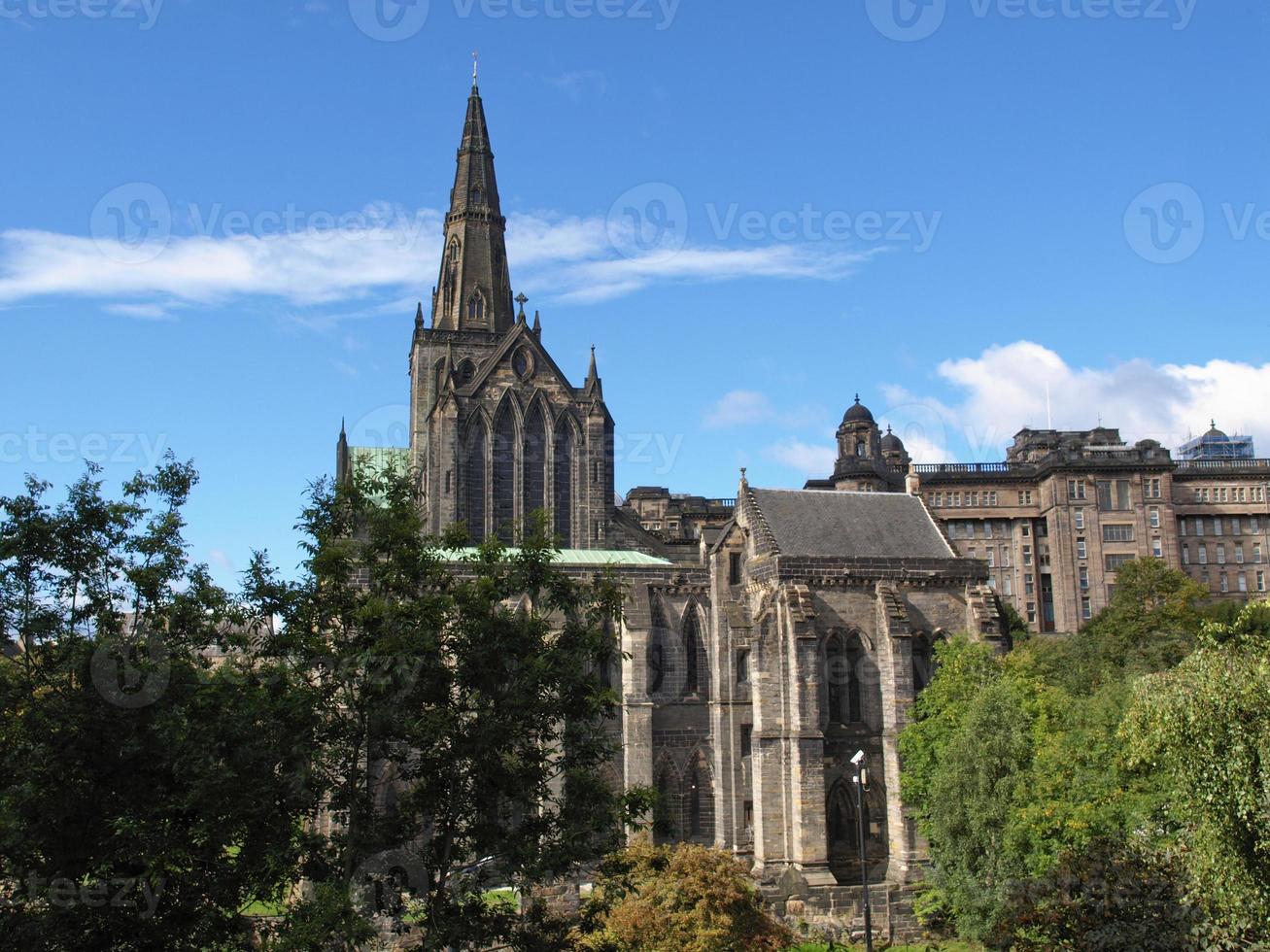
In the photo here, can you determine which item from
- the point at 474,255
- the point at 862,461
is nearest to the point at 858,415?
the point at 862,461

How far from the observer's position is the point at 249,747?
72.0ft

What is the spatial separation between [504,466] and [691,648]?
1886 centimetres

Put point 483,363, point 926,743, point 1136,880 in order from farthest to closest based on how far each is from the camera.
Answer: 1. point 483,363
2. point 926,743
3. point 1136,880

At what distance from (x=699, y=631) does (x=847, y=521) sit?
8451 millimetres

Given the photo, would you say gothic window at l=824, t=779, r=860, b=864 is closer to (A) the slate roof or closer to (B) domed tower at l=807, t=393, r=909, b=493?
(A) the slate roof

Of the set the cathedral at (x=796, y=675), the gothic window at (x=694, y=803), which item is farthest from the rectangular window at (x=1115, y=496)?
the gothic window at (x=694, y=803)

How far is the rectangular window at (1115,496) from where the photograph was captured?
109m

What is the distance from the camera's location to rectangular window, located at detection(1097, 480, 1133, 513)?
357 feet

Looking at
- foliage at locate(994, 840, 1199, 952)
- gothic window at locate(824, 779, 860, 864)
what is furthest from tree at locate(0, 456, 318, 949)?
gothic window at locate(824, 779, 860, 864)

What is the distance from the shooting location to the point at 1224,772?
77.5 feet

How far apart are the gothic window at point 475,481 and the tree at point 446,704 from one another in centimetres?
4011

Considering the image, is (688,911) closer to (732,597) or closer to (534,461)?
(732,597)

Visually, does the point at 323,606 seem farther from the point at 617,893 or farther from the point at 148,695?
the point at 617,893

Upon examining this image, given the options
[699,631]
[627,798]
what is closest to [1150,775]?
[627,798]
